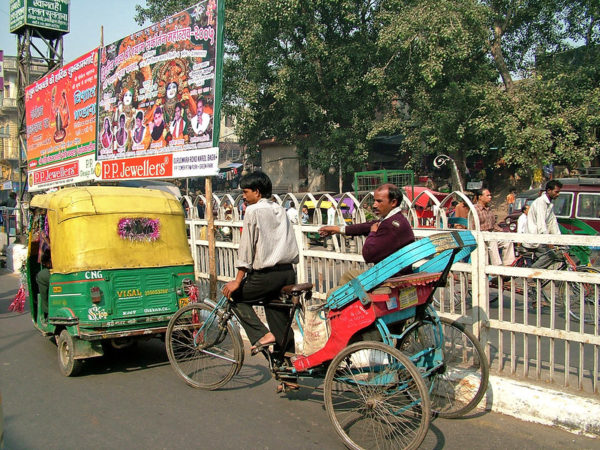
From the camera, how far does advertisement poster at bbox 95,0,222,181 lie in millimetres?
6480

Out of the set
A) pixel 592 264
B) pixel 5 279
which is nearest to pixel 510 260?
pixel 592 264

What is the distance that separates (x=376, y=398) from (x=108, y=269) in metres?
3.03

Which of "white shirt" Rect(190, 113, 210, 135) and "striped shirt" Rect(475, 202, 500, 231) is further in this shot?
"striped shirt" Rect(475, 202, 500, 231)

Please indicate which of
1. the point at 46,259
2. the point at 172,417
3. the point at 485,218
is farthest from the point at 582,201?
the point at 46,259

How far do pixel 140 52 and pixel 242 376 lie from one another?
222 inches

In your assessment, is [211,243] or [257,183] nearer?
[257,183]

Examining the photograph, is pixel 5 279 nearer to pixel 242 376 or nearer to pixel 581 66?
pixel 242 376

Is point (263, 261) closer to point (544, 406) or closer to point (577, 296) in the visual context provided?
point (544, 406)

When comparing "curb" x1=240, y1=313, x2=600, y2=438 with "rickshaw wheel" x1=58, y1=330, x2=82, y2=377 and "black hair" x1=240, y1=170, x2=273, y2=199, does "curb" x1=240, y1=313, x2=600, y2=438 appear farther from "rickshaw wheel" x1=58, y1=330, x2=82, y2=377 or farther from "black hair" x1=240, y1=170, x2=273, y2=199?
"rickshaw wheel" x1=58, y1=330, x2=82, y2=377

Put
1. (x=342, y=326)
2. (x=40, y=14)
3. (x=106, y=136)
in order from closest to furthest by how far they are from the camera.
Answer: (x=342, y=326) < (x=106, y=136) < (x=40, y=14)

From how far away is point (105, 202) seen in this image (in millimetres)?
5277

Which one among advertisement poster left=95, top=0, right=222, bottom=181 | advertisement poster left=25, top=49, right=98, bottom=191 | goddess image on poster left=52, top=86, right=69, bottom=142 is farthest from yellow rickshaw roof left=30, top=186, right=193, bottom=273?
goddess image on poster left=52, top=86, right=69, bottom=142

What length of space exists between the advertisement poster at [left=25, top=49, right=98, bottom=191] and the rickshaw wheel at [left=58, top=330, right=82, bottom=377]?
548cm

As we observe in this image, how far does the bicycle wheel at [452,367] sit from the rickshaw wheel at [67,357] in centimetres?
316
